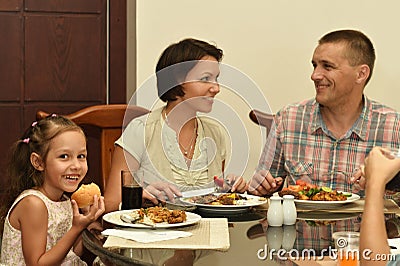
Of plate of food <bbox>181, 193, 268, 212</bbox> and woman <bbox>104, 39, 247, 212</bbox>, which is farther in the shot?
woman <bbox>104, 39, 247, 212</bbox>

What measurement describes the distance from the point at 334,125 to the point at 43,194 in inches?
48.8

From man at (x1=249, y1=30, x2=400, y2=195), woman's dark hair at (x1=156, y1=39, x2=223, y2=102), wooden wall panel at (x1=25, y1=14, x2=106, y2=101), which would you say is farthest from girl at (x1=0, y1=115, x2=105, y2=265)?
wooden wall panel at (x1=25, y1=14, x2=106, y2=101)

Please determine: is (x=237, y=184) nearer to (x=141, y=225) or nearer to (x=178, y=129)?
(x=178, y=129)

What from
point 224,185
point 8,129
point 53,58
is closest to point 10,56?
point 53,58

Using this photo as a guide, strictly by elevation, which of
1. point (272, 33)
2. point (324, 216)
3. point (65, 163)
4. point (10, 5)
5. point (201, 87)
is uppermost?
point (10, 5)

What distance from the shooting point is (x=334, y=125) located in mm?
2939

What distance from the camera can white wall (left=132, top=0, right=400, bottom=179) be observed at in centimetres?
337

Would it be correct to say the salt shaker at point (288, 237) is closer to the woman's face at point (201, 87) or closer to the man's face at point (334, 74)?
the woman's face at point (201, 87)

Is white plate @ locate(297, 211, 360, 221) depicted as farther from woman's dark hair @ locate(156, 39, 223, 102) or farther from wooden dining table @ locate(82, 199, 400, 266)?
woman's dark hair @ locate(156, 39, 223, 102)

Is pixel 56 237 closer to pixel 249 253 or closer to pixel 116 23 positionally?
pixel 249 253

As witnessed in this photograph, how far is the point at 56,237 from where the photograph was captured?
234cm

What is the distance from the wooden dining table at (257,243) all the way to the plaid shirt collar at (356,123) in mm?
614

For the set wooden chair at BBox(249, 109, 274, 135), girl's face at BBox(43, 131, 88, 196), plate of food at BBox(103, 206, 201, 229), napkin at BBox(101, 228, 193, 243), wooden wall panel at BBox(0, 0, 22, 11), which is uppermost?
wooden wall panel at BBox(0, 0, 22, 11)

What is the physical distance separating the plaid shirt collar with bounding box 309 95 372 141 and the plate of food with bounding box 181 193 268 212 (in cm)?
67
